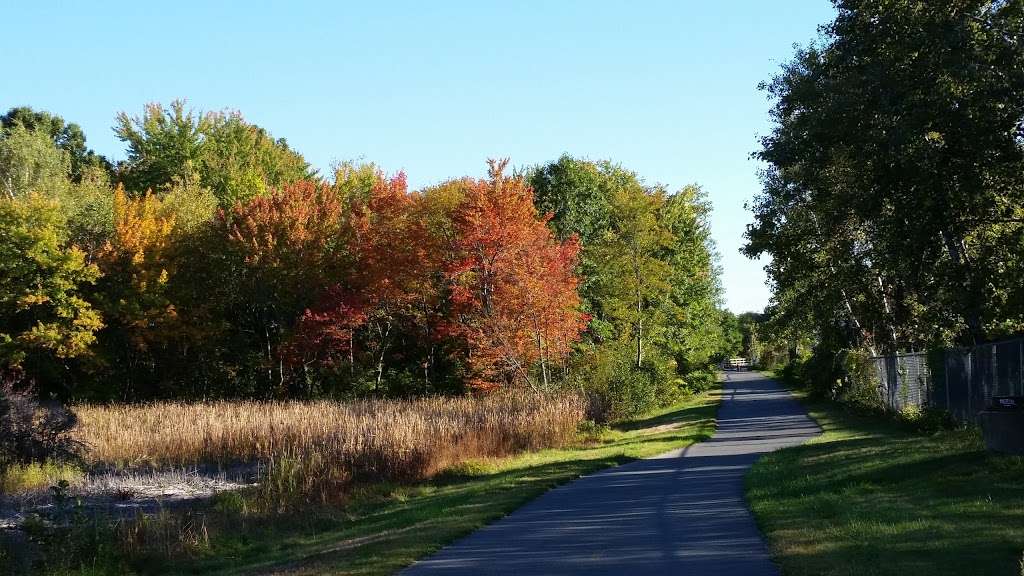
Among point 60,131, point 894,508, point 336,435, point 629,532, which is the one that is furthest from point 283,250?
point 60,131

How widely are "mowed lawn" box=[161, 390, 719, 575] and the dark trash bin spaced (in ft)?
23.7

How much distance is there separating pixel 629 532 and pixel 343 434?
11.7 m

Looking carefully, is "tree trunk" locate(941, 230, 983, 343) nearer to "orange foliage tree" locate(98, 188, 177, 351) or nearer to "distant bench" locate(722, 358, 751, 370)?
"orange foliage tree" locate(98, 188, 177, 351)

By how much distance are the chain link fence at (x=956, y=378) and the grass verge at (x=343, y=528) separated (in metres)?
7.82

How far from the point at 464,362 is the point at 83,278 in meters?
17.8

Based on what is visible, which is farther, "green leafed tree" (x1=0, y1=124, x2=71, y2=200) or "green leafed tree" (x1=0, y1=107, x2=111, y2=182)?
"green leafed tree" (x1=0, y1=107, x2=111, y2=182)

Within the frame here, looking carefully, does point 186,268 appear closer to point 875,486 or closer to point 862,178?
point 862,178

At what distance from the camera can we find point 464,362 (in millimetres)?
42938

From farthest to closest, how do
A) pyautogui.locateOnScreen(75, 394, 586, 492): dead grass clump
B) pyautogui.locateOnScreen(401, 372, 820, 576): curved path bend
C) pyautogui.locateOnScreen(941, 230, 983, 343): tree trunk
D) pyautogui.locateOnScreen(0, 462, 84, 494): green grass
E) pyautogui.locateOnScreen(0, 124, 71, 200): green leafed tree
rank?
pyautogui.locateOnScreen(0, 124, 71, 200): green leafed tree
pyautogui.locateOnScreen(75, 394, 586, 492): dead grass clump
pyautogui.locateOnScreen(0, 462, 84, 494): green grass
pyautogui.locateOnScreen(941, 230, 983, 343): tree trunk
pyautogui.locateOnScreen(401, 372, 820, 576): curved path bend

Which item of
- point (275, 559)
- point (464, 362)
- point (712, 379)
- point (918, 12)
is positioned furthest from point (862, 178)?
point (712, 379)

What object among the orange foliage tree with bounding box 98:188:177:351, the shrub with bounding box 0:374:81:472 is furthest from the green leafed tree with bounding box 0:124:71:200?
the shrub with bounding box 0:374:81:472

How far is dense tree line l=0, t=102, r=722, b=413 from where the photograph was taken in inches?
1473

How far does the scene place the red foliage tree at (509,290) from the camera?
35844 millimetres

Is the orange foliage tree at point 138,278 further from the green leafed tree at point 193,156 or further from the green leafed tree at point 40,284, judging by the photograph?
the green leafed tree at point 193,156
